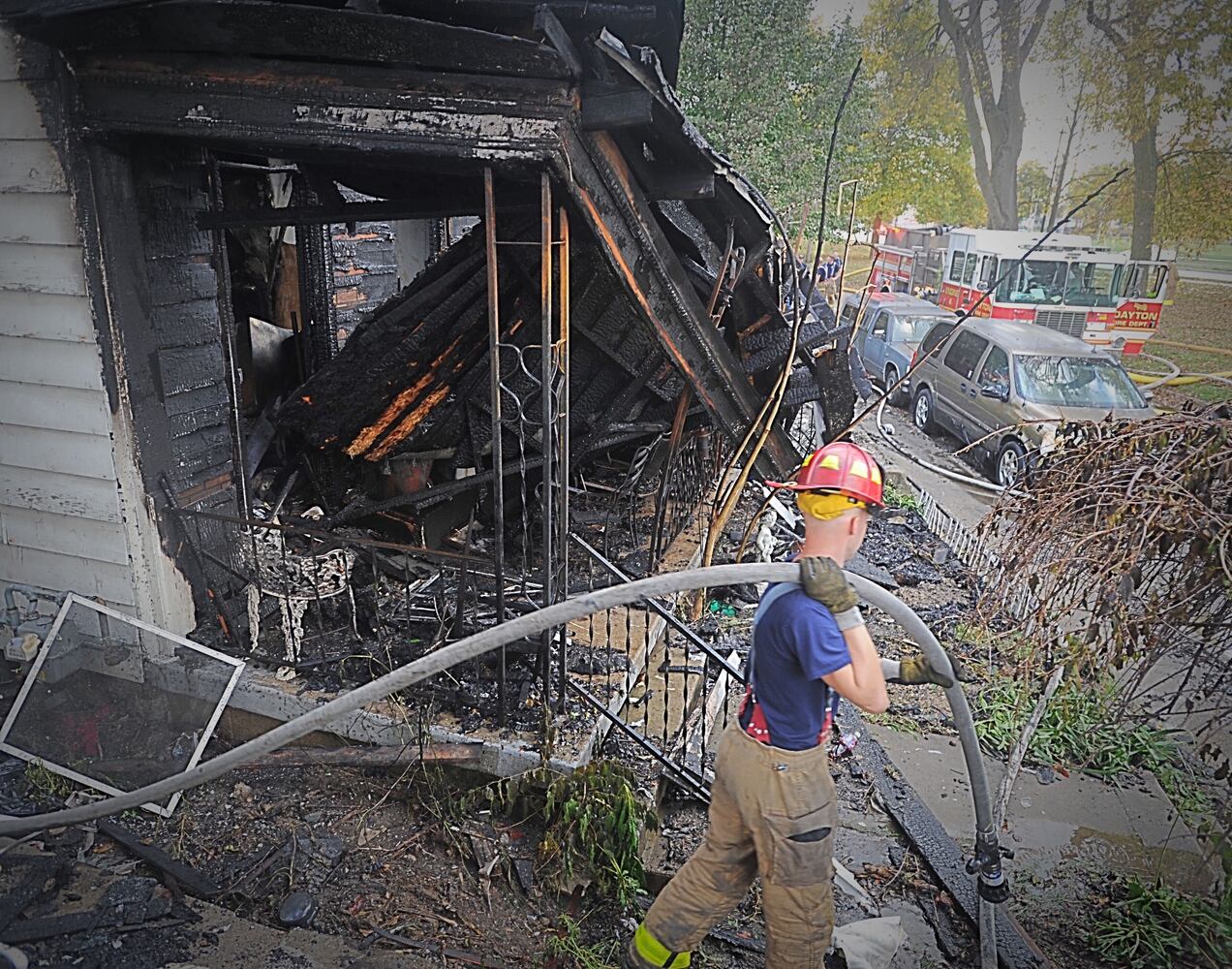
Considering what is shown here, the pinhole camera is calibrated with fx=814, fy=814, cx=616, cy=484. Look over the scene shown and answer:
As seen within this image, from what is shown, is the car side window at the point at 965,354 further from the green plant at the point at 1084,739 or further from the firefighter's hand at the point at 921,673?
the firefighter's hand at the point at 921,673

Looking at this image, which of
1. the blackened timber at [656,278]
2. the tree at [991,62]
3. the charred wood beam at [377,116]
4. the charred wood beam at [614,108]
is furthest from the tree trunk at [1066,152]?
the charred wood beam at [614,108]

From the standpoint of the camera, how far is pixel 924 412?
47.4 ft

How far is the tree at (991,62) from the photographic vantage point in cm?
1152

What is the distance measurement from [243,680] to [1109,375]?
11731 millimetres

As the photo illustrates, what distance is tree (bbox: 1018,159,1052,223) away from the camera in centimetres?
1664

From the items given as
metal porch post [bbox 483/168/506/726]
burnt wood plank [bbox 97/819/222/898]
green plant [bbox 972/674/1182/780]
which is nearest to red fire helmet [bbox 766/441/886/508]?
metal porch post [bbox 483/168/506/726]

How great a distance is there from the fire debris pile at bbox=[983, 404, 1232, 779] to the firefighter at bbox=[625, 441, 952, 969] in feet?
2.88

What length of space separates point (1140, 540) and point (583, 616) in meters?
2.12

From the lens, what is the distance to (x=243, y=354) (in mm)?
7406

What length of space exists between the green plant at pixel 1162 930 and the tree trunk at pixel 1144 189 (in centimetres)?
980

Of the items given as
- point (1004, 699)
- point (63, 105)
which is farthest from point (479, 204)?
point (1004, 699)

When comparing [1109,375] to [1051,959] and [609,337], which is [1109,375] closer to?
[609,337]

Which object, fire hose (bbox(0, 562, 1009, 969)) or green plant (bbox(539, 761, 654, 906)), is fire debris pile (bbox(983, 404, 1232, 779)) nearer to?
fire hose (bbox(0, 562, 1009, 969))

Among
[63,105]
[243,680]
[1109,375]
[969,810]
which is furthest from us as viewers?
[1109,375]
